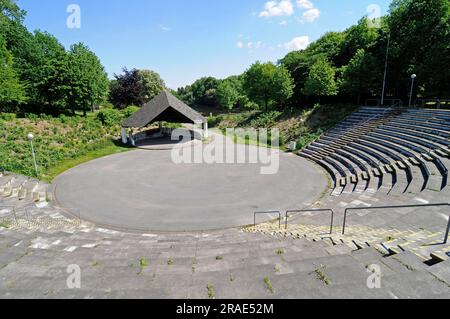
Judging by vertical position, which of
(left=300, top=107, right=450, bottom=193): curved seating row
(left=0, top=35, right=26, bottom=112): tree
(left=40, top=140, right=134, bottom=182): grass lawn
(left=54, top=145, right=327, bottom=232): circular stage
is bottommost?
(left=54, top=145, right=327, bottom=232): circular stage

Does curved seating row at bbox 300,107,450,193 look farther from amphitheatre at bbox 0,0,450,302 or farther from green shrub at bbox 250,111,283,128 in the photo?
green shrub at bbox 250,111,283,128

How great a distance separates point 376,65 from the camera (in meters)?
28.4

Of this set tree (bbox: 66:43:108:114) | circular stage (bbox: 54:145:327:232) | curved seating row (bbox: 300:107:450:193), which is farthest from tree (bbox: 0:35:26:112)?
curved seating row (bbox: 300:107:450:193)

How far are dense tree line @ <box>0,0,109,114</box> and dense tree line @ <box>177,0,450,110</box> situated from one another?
84.1 feet

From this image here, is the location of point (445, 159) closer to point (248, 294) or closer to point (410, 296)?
point (410, 296)

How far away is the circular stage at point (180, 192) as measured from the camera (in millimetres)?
12648

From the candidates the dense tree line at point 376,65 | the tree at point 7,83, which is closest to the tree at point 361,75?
the dense tree line at point 376,65

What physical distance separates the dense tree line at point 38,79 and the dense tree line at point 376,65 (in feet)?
84.1

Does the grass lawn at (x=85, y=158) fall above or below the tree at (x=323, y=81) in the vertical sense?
below

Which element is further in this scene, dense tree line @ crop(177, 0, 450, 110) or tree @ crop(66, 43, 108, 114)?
tree @ crop(66, 43, 108, 114)

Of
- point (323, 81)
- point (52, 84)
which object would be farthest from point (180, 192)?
point (52, 84)

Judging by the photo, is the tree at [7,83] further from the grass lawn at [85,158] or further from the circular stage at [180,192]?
the circular stage at [180,192]

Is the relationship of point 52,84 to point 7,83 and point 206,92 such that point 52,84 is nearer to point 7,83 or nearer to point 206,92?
point 7,83

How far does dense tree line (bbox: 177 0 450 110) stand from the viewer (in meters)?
24.4
